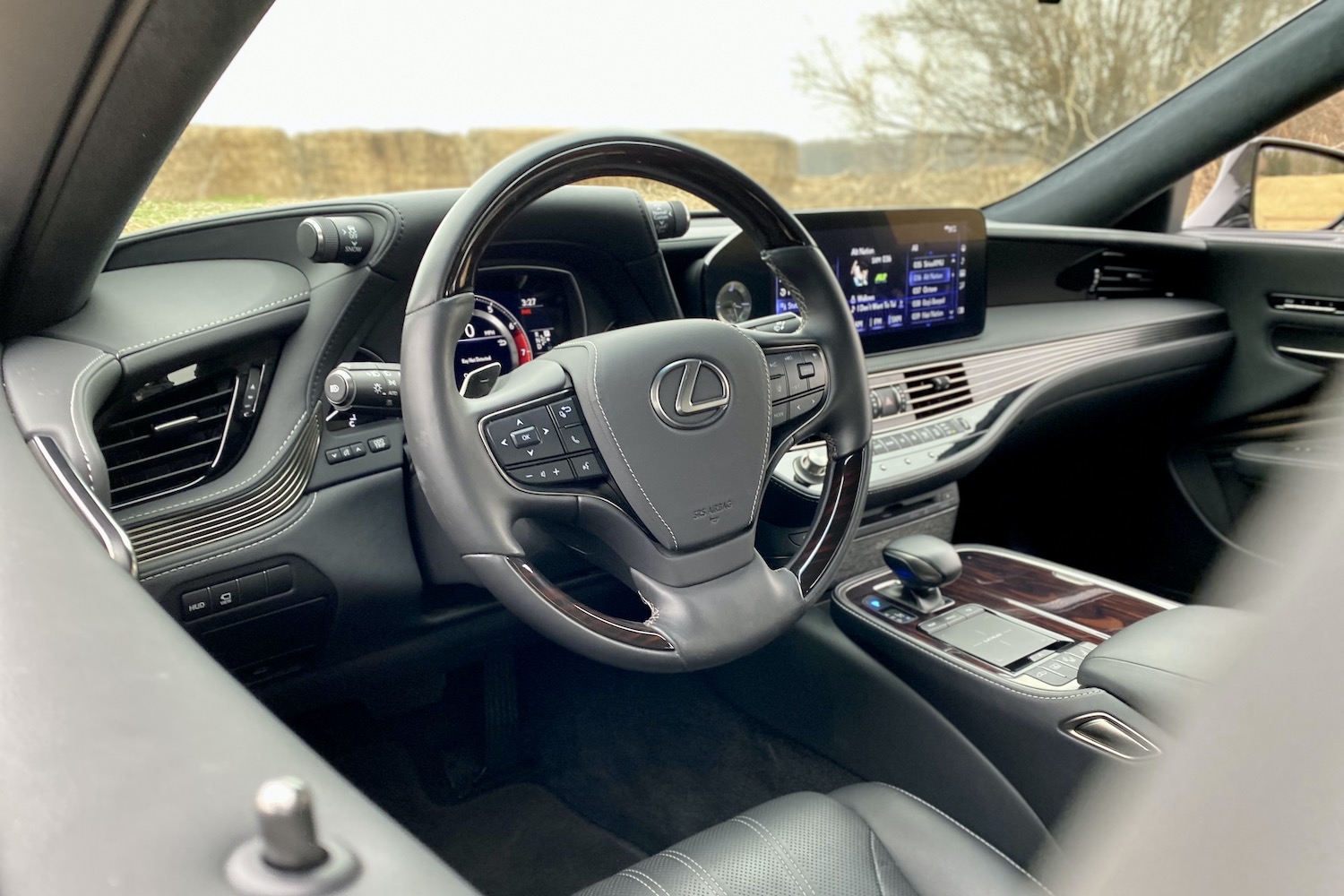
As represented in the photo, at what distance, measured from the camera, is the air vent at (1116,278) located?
Result: 2883mm

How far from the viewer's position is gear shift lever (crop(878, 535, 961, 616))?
1.82 m

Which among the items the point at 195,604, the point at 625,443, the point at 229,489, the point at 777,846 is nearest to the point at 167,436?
the point at 229,489

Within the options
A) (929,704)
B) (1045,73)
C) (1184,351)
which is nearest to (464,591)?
(929,704)

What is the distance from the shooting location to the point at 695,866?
118 centimetres

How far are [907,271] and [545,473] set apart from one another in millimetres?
1344

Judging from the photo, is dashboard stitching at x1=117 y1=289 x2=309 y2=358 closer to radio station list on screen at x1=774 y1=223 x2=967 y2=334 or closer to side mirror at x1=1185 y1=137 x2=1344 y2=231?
radio station list on screen at x1=774 y1=223 x2=967 y2=334

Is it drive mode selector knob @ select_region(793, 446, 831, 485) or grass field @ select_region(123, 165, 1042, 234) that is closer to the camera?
grass field @ select_region(123, 165, 1042, 234)

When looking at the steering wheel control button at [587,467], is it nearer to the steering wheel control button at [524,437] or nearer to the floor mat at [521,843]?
the steering wheel control button at [524,437]

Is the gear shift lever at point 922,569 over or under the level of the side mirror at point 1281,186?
under

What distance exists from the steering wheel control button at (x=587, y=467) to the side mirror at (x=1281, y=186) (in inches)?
94.4

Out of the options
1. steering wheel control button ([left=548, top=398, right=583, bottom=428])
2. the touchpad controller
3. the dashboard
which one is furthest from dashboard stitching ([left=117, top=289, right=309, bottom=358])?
the touchpad controller

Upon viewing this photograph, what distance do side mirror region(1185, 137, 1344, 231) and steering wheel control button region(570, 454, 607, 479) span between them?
2398 millimetres

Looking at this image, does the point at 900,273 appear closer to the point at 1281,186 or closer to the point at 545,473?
the point at 545,473

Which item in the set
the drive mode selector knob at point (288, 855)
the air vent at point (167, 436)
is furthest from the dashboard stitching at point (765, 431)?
the drive mode selector knob at point (288, 855)
